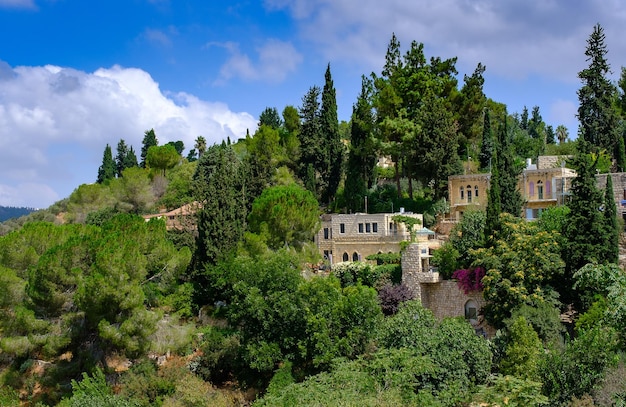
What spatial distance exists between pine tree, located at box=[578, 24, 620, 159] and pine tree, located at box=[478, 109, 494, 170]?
23.3ft

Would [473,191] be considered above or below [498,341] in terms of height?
above

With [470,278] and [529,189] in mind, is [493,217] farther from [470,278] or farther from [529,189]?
[529,189]

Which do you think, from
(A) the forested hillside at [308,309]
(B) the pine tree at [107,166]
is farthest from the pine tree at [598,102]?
(B) the pine tree at [107,166]

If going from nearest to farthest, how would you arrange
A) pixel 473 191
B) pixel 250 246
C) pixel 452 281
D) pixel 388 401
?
pixel 388 401 < pixel 452 281 < pixel 250 246 < pixel 473 191

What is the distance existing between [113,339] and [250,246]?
33.9ft

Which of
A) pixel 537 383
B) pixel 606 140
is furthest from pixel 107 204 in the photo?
pixel 537 383

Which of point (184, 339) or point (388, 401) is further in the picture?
point (184, 339)

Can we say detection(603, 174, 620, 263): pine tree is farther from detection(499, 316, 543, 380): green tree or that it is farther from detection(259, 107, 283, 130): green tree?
detection(259, 107, 283, 130): green tree

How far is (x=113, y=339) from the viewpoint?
30.0 metres

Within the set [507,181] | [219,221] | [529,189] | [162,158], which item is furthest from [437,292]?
[162,158]

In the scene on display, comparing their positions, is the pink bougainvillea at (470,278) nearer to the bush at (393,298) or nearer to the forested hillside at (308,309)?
the forested hillside at (308,309)

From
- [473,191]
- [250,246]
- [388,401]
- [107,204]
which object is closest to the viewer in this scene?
[388,401]

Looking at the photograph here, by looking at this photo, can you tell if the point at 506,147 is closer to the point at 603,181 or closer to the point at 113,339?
the point at 603,181

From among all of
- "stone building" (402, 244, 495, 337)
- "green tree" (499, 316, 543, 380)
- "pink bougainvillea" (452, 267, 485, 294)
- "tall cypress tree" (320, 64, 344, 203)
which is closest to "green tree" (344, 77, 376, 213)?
"tall cypress tree" (320, 64, 344, 203)
